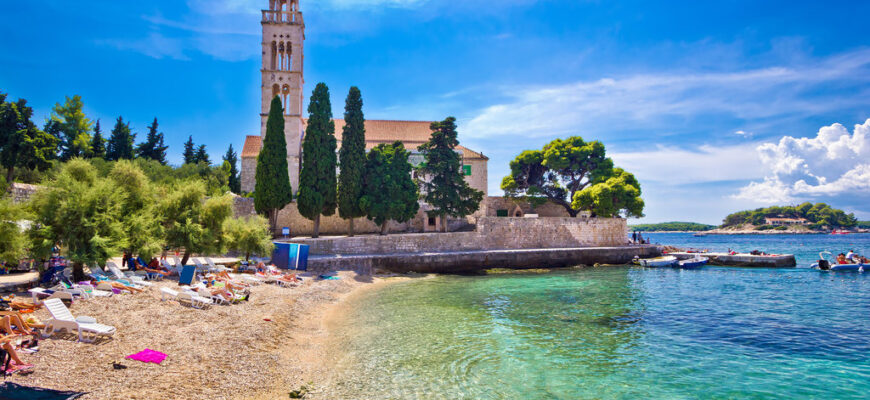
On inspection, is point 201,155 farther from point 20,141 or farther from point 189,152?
point 20,141

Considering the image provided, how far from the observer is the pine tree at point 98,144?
1194 inches

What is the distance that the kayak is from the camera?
26383 mm

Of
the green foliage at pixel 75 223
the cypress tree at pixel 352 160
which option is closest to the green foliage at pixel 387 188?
the cypress tree at pixel 352 160

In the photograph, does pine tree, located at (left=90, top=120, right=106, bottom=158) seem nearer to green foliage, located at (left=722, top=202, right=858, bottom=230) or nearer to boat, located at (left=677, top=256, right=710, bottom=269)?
boat, located at (left=677, top=256, right=710, bottom=269)

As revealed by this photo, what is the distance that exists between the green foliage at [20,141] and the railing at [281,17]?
1430 centimetres

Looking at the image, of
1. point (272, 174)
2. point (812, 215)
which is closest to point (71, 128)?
point (272, 174)

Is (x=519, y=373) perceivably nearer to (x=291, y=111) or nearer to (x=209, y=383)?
(x=209, y=383)

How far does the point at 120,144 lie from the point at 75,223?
2675 centimetres

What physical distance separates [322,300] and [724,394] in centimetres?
1078

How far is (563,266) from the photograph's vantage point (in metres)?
25.3

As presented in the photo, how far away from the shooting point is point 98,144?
30.7 metres

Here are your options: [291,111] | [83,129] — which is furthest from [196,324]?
[83,129]

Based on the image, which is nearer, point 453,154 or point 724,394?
point 724,394

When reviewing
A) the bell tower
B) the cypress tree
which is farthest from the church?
the cypress tree
